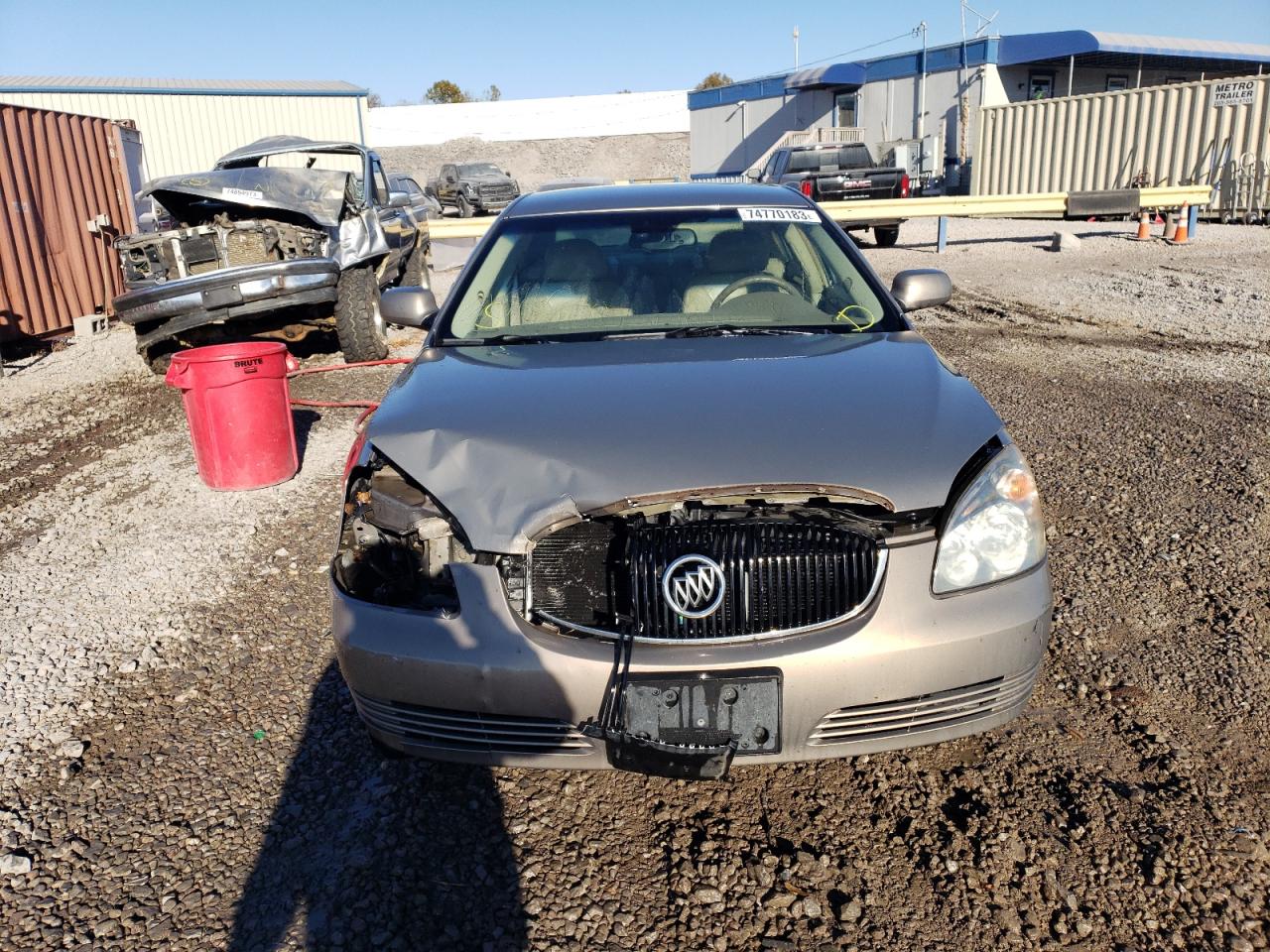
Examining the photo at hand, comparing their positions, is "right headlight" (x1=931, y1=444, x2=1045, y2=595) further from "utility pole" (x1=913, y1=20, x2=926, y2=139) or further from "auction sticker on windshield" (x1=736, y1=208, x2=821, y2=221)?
"utility pole" (x1=913, y1=20, x2=926, y2=139)

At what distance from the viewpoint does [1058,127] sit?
24297 mm

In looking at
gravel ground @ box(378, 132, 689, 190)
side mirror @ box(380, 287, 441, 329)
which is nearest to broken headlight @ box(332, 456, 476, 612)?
side mirror @ box(380, 287, 441, 329)

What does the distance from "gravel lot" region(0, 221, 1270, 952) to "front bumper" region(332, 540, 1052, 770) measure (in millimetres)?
318

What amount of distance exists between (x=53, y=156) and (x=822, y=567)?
40.7ft

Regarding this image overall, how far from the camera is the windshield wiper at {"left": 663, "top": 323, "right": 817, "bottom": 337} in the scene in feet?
11.2

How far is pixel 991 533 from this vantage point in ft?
7.78

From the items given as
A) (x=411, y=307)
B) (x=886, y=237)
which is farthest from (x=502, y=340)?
(x=886, y=237)

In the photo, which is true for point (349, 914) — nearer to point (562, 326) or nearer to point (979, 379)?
point (562, 326)

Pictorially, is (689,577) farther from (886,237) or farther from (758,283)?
(886,237)

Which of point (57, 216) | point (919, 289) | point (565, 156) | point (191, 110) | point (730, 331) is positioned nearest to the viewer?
point (730, 331)

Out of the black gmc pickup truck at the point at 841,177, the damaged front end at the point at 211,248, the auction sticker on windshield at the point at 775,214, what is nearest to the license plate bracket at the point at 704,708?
the auction sticker on windshield at the point at 775,214

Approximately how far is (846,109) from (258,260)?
101ft

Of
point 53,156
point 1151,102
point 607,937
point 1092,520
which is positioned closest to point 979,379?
point 1092,520

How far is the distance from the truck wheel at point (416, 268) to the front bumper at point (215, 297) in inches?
119
